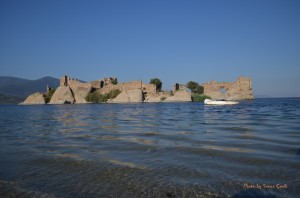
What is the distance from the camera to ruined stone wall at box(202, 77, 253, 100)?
89.2 metres

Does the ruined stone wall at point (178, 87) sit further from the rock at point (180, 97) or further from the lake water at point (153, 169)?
the lake water at point (153, 169)

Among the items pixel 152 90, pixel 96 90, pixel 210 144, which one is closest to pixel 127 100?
pixel 152 90

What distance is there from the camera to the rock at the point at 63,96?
84000mm

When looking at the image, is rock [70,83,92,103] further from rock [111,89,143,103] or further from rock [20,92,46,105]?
rock [111,89,143,103]

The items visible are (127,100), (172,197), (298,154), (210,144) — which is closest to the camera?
(172,197)

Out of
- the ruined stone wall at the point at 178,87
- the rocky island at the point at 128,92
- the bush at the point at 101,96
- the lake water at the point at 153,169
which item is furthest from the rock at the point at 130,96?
the lake water at the point at 153,169

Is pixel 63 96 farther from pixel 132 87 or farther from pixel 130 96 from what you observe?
pixel 132 87

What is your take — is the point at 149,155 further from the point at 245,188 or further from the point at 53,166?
the point at 245,188

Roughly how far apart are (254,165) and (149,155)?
7.47ft

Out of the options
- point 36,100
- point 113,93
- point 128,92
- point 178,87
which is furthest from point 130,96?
point 36,100

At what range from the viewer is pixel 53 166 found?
18.5 feet

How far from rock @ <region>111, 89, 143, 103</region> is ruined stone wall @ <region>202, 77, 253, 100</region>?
78.4 feet

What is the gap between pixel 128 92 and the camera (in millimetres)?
82250

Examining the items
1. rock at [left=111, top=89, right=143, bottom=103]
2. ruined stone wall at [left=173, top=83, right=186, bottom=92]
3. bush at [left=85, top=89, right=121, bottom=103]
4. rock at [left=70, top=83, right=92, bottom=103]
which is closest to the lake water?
rock at [left=111, top=89, right=143, bottom=103]
